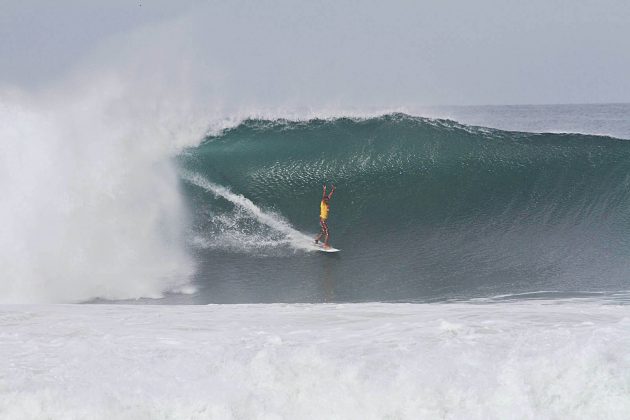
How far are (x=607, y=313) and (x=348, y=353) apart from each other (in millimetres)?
3027

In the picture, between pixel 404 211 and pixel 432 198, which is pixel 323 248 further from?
pixel 432 198

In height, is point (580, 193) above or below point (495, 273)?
above

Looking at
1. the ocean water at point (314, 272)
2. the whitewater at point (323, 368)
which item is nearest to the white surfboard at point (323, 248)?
the ocean water at point (314, 272)

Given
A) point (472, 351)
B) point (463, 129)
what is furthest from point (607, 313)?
point (463, 129)

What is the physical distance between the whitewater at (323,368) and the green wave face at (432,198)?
3.18m

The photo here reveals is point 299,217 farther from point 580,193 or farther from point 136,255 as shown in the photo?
point 580,193

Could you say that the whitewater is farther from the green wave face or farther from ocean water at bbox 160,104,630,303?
the green wave face

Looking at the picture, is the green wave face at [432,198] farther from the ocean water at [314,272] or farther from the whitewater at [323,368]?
the whitewater at [323,368]

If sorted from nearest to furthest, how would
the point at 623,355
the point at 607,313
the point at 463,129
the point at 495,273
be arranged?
the point at 623,355 < the point at 607,313 < the point at 495,273 < the point at 463,129

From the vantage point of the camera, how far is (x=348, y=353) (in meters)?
4.89

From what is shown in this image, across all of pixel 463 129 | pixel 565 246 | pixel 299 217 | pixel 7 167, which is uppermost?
pixel 463 129

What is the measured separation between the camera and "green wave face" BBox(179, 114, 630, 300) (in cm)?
982

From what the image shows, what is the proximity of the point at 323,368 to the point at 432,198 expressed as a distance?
9.32m

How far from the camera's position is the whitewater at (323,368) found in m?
4.09
